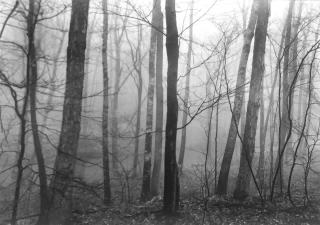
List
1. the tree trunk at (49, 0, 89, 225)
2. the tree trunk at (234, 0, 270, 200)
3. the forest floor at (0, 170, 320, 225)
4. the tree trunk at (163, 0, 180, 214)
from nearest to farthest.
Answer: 1. the tree trunk at (49, 0, 89, 225)
2. the tree trunk at (163, 0, 180, 214)
3. the forest floor at (0, 170, 320, 225)
4. the tree trunk at (234, 0, 270, 200)

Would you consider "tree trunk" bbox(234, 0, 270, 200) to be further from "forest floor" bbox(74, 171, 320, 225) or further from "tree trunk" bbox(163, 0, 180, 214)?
"tree trunk" bbox(163, 0, 180, 214)

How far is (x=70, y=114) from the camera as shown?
506cm

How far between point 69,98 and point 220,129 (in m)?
30.1

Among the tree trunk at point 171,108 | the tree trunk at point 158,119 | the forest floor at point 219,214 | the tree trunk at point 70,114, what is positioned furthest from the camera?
the tree trunk at point 158,119

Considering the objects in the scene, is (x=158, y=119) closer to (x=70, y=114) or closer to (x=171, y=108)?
(x=171, y=108)

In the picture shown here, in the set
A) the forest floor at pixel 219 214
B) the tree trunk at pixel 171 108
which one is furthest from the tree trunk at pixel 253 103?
the tree trunk at pixel 171 108

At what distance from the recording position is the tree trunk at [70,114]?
498cm

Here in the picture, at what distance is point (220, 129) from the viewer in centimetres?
3344

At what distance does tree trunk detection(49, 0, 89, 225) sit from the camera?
4.98 meters

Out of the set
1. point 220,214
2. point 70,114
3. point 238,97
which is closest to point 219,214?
point 220,214

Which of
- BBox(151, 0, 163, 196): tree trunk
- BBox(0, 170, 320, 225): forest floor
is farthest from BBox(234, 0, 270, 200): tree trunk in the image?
BBox(151, 0, 163, 196): tree trunk

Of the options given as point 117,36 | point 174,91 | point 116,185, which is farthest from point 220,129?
point 174,91

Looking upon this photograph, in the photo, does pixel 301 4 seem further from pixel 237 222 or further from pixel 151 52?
pixel 237 222

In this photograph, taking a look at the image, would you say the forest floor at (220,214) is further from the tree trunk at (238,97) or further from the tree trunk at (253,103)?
the tree trunk at (238,97)
